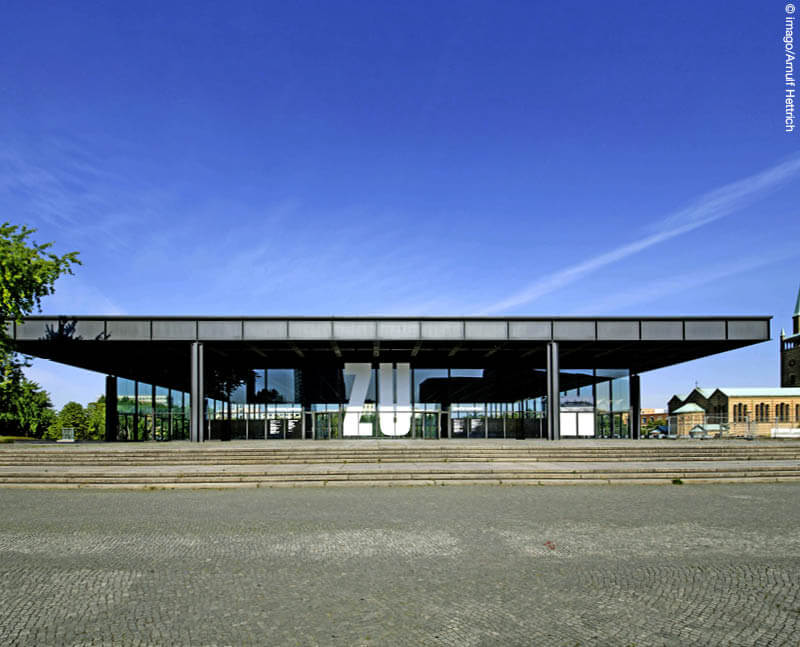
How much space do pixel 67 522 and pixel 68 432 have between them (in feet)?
86.4

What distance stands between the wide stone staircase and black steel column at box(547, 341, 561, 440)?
612 cm

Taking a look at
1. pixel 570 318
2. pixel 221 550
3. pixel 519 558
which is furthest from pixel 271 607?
pixel 570 318

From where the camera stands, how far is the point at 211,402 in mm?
35594

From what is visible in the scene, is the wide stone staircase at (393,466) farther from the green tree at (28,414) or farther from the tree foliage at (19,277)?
the green tree at (28,414)

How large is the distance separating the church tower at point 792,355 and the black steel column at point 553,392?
98.6 m

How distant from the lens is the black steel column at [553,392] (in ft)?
93.2

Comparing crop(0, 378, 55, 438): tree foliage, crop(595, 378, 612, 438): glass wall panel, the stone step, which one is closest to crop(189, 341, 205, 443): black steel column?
the stone step

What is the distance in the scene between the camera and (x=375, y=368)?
36.6 meters

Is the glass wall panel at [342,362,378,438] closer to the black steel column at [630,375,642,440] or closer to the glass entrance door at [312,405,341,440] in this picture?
the glass entrance door at [312,405,341,440]

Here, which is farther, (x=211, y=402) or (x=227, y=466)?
(x=211, y=402)

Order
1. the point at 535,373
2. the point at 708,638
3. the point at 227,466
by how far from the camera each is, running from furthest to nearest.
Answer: the point at 535,373 < the point at 227,466 < the point at 708,638

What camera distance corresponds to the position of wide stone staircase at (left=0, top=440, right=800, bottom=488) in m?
16.6

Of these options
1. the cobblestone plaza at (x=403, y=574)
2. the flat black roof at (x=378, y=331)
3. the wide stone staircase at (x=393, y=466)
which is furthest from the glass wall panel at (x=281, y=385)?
the cobblestone plaza at (x=403, y=574)

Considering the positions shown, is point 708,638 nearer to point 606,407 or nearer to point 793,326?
point 606,407
